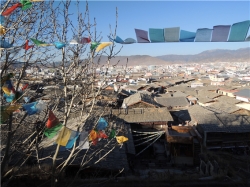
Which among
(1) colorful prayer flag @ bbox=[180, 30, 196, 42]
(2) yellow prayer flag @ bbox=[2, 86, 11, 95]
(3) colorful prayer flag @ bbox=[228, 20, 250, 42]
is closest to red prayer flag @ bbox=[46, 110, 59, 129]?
(2) yellow prayer flag @ bbox=[2, 86, 11, 95]

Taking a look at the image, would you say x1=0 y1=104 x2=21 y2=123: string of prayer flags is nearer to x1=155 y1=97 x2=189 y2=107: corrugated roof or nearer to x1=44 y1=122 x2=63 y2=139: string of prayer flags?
x1=44 y1=122 x2=63 y2=139: string of prayer flags

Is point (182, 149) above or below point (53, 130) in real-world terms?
below

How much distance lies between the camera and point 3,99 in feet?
16.2

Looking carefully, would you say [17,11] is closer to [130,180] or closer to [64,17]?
[64,17]

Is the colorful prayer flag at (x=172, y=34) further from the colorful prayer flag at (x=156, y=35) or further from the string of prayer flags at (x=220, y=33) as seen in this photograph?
the string of prayer flags at (x=220, y=33)

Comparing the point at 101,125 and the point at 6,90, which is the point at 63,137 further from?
the point at 6,90

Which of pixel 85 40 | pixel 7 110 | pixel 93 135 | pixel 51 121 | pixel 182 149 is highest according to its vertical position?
pixel 85 40

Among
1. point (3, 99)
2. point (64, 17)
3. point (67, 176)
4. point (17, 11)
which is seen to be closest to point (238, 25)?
point (64, 17)

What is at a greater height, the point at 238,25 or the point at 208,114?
the point at 238,25

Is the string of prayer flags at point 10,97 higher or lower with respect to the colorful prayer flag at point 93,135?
higher

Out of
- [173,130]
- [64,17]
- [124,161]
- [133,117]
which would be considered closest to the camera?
[64,17]

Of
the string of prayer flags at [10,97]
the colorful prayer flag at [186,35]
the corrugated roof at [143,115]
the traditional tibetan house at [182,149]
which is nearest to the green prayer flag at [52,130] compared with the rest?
the string of prayer flags at [10,97]

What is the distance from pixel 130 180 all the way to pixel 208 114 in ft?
37.4

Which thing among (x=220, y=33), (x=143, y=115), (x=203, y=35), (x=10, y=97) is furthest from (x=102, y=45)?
(x=143, y=115)
